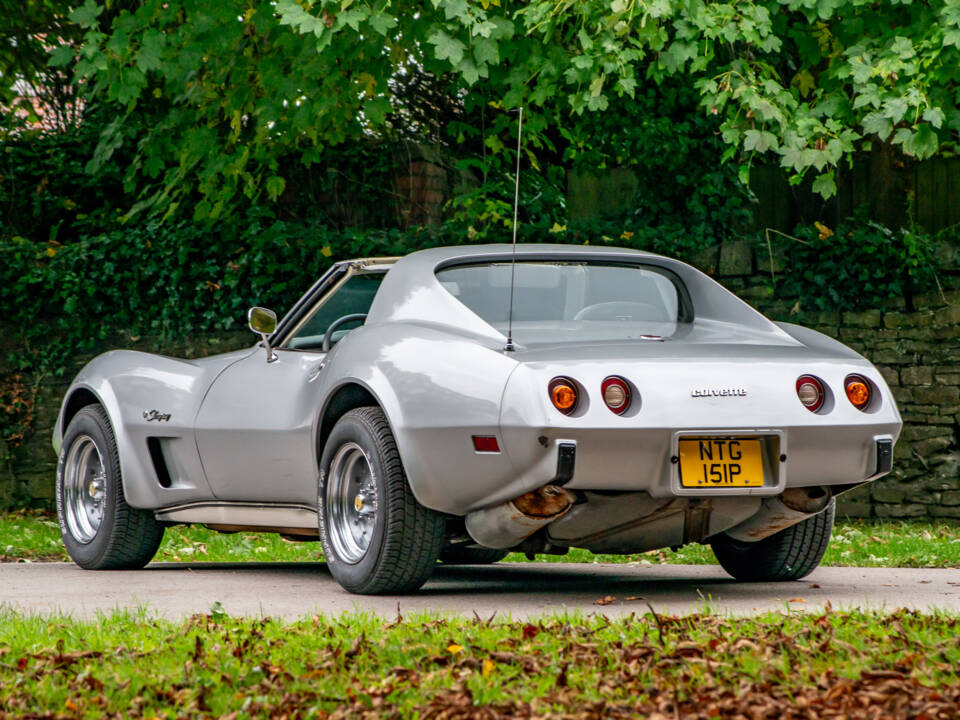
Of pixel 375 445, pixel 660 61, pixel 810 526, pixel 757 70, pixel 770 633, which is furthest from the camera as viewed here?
pixel 757 70

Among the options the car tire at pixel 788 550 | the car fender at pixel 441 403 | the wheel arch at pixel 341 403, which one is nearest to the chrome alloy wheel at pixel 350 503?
the wheel arch at pixel 341 403

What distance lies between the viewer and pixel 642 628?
15.9 feet

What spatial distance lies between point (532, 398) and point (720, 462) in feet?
2.55

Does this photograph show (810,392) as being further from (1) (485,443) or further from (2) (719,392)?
(1) (485,443)

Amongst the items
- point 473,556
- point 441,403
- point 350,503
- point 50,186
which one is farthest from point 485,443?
point 50,186

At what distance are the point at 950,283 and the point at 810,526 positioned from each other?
541 cm

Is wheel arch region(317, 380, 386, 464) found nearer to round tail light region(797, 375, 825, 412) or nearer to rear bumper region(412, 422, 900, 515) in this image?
rear bumper region(412, 422, 900, 515)

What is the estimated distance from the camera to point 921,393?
1155 cm

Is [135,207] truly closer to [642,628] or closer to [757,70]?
[757,70]

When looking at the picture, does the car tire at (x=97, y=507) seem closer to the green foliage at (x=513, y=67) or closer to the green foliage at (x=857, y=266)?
the green foliage at (x=513, y=67)

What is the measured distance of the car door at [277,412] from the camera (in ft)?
21.8

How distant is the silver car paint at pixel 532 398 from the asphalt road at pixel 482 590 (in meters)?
0.48

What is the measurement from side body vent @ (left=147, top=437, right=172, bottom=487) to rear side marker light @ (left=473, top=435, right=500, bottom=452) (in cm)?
257

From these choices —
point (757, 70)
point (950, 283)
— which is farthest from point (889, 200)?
A: point (757, 70)
